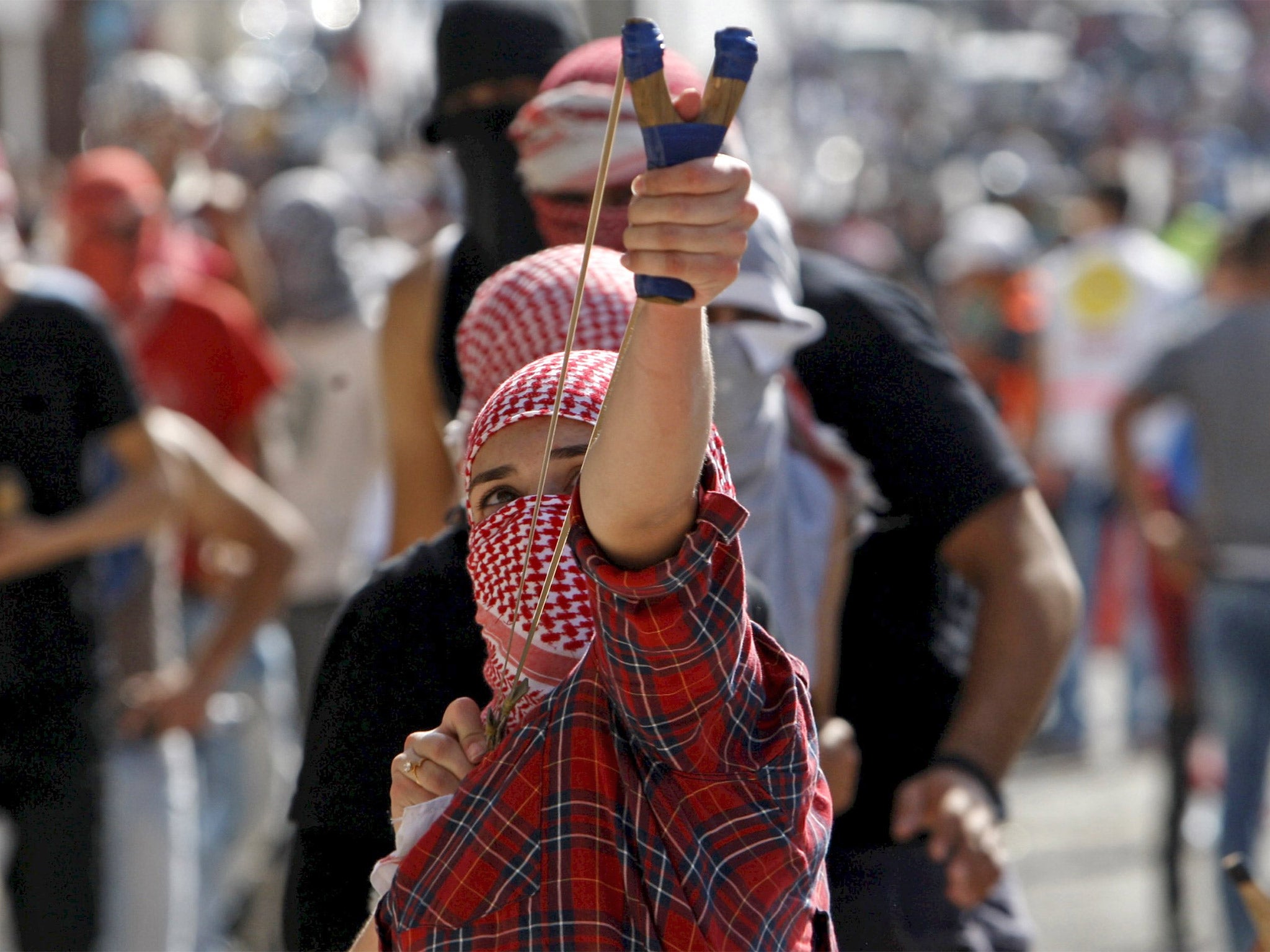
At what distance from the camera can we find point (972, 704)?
7.72 feet

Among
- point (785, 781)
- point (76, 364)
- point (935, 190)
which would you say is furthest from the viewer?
point (935, 190)

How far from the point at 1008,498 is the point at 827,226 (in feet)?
43.5

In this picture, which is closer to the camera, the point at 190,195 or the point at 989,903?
the point at 989,903

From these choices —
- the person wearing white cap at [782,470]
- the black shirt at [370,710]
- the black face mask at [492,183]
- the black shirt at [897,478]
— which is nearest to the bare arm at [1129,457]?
the black face mask at [492,183]

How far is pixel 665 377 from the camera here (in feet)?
3.91

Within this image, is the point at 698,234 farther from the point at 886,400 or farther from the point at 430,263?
the point at 430,263

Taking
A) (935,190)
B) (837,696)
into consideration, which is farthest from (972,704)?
(935,190)

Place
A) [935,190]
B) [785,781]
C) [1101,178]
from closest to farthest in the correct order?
[785,781] → [1101,178] → [935,190]

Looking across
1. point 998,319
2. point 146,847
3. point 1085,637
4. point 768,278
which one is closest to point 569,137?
point 768,278

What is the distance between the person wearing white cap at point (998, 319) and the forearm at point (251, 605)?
13.0ft

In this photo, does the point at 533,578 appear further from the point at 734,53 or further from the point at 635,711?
the point at 734,53

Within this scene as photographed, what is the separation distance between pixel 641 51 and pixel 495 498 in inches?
21.3

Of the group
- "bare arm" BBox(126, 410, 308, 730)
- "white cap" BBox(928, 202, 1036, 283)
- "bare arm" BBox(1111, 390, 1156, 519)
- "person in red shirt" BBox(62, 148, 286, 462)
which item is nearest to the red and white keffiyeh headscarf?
"bare arm" BBox(126, 410, 308, 730)

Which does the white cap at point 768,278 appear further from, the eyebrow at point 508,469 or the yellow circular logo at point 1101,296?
the yellow circular logo at point 1101,296
